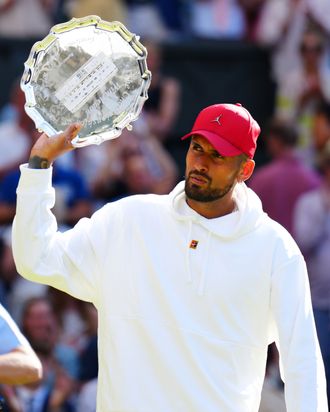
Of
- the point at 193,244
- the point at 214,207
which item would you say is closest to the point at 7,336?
the point at 193,244

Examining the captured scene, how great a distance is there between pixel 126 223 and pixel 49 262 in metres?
0.35

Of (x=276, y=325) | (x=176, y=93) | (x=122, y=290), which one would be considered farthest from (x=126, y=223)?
(x=176, y=93)

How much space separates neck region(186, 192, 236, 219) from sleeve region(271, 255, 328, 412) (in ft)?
1.08

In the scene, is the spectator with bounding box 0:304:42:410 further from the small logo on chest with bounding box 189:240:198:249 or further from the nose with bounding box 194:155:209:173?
the nose with bounding box 194:155:209:173

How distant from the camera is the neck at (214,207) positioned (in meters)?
5.14

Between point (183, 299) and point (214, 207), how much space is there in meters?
0.40

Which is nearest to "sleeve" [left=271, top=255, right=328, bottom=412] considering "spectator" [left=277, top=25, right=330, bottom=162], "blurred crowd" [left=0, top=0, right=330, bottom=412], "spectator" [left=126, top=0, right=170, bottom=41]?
"blurred crowd" [left=0, top=0, right=330, bottom=412]

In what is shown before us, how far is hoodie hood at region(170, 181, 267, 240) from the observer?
5.09 metres

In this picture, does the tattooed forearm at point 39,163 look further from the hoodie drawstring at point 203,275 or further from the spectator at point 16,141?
the spectator at point 16,141

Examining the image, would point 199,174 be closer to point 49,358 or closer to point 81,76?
point 81,76

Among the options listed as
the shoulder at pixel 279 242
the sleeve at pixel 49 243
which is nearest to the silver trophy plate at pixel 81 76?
the sleeve at pixel 49 243

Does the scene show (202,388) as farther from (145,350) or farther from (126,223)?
(126,223)

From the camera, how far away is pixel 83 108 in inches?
201

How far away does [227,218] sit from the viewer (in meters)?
5.12
